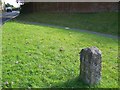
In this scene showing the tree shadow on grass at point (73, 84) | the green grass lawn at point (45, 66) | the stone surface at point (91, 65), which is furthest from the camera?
the green grass lawn at point (45, 66)

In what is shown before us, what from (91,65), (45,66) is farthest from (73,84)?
(45,66)

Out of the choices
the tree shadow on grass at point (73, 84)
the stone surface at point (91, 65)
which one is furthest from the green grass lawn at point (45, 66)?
the stone surface at point (91, 65)

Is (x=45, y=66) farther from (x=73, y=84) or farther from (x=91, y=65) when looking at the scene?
(x=91, y=65)

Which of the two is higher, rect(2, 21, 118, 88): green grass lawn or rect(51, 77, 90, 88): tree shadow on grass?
rect(2, 21, 118, 88): green grass lawn

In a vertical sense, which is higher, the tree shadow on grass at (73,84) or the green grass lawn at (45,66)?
the green grass lawn at (45,66)

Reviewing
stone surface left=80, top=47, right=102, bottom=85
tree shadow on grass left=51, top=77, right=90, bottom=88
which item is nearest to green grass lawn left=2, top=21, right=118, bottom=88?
tree shadow on grass left=51, top=77, right=90, bottom=88

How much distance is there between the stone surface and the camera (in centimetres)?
569

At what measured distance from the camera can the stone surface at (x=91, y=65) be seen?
5.69 m

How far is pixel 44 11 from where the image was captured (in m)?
27.0

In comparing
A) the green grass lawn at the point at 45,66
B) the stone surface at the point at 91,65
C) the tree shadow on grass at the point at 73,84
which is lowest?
the tree shadow on grass at the point at 73,84

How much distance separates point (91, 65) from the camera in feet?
18.6

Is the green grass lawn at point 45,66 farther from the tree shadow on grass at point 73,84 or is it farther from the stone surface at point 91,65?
the stone surface at point 91,65

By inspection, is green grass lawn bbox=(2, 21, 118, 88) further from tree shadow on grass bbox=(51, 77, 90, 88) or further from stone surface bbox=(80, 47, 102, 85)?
stone surface bbox=(80, 47, 102, 85)

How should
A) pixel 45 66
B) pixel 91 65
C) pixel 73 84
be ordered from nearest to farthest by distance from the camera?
pixel 91 65
pixel 73 84
pixel 45 66
